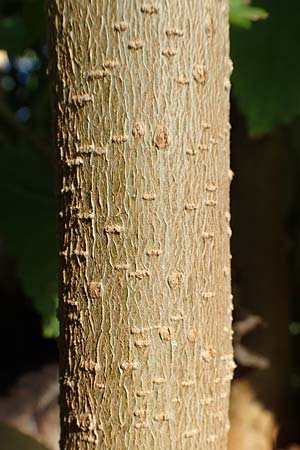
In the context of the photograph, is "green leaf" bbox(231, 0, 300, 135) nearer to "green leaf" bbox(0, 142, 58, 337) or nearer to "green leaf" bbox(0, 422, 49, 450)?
"green leaf" bbox(0, 142, 58, 337)

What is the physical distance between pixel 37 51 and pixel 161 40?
4.48 ft

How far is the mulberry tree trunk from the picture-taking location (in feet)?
2.10

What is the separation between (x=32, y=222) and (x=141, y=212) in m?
0.78

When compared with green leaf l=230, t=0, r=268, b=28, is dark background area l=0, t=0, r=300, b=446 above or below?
Answer: below

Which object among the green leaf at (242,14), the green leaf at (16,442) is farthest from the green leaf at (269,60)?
the green leaf at (16,442)

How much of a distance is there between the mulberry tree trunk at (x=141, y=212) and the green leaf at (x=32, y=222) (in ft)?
1.72

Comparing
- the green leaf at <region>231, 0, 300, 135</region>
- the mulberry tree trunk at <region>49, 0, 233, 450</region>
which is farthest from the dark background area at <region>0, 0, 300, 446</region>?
the mulberry tree trunk at <region>49, 0, 233, 450</region>

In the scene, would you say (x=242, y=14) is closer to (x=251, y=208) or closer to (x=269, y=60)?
(x=269, y=60)

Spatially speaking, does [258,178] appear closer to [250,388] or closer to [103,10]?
[250,388]

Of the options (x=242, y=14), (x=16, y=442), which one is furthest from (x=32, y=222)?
(x=242, y=14)

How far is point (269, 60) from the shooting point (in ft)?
4.38

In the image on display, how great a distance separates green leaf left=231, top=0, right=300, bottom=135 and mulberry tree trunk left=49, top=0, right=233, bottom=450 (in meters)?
0.62

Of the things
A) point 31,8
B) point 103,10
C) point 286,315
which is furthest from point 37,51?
point 103,10

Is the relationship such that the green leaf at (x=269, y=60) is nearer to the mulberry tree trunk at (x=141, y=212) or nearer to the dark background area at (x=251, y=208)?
the dark background area at (x=251, y=208)
